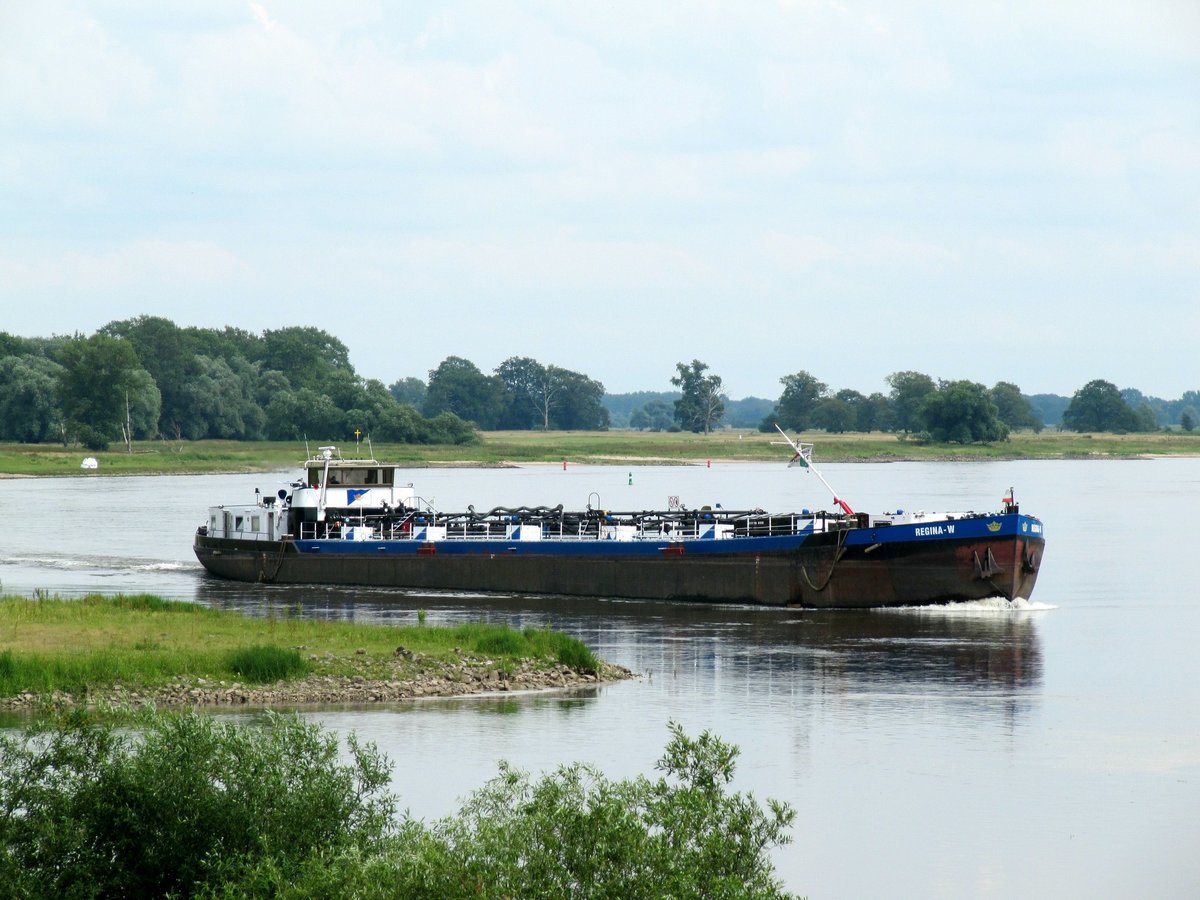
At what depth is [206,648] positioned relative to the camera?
1391 inches

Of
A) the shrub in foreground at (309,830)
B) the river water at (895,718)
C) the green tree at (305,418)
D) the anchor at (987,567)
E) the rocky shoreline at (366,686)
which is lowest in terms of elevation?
the river water at (895,718)

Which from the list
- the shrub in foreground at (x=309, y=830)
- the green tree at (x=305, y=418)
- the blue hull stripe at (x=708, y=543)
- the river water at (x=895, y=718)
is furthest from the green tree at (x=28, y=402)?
the shrub in foreground at (x=309, y=830)

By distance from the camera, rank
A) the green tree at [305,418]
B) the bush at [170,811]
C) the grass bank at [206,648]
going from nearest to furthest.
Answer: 1. the bush at [170,811]
2. the grass bank at [206,648]
3. the green tree at [305,418]

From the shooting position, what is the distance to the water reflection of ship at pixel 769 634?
3812cm

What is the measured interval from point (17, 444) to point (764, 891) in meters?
177

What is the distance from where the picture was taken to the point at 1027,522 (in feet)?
155

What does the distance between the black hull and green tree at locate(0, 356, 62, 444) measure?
404 ft

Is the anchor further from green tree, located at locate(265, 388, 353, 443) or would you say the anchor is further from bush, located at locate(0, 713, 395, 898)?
green tree, located at locate(265, 388, 353, 443)

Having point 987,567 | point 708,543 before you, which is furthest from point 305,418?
point 987,567

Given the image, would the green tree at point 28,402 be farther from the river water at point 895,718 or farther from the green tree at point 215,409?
the river water at point 895,718

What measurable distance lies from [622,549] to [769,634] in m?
10.4

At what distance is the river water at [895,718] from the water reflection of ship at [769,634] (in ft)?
0.44

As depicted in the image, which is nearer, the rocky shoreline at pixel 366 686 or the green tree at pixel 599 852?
the green tree at pixel 599 852

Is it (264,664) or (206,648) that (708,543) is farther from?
(264,664)
